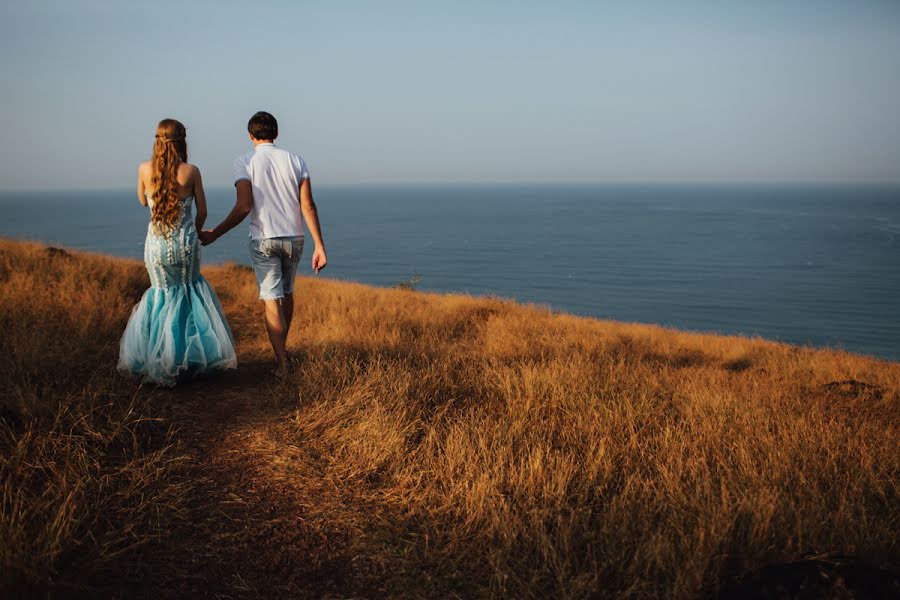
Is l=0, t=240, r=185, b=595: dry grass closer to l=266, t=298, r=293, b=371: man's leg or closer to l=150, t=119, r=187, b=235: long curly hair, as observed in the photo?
l=266, t=298, r=293, b=371: man's leg

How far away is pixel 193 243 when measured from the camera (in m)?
5.35

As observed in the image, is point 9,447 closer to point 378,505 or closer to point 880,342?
point 378,505

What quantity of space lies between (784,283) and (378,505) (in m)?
91.1

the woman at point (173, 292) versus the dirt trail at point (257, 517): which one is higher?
the woman at point (173, 292)

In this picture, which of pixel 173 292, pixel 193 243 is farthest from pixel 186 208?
pixel 173 292

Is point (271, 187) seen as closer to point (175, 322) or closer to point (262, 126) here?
point (262, 126)

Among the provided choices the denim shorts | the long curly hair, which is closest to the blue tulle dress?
the long curly hair

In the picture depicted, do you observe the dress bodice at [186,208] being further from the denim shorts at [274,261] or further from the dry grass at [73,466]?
the dry grass at [73,466]

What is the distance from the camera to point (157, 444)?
402 cm

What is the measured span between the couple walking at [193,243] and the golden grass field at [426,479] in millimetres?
317

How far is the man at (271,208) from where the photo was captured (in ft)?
17.2

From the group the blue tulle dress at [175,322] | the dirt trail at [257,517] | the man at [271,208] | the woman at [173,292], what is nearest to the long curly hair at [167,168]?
the woman at [173,292]

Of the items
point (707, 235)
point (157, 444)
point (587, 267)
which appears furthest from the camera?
point (707, 235)

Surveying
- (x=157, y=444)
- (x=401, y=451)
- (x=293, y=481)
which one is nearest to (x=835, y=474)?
(x=401, y=451)
